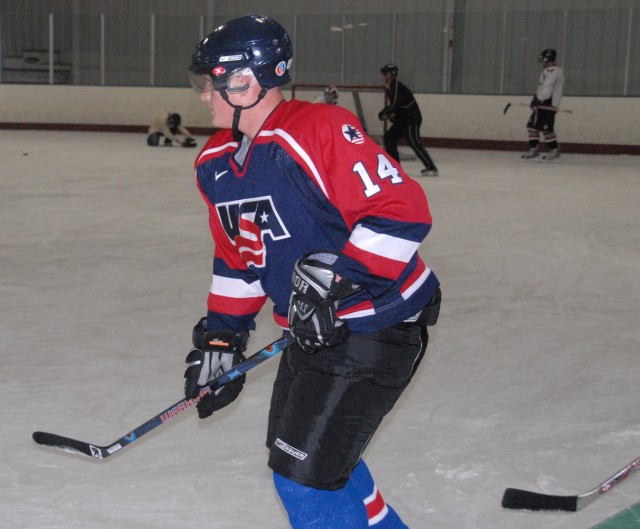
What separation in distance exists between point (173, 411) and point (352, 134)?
0.60 metres

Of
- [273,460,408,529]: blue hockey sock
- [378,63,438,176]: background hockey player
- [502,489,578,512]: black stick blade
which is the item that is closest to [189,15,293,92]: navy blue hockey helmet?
[273,460,408,529]: blue hockey sock

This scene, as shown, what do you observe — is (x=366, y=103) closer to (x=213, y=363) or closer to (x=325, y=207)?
(x=213, y=363)

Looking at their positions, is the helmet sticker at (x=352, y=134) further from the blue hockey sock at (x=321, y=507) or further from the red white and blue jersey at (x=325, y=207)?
the blue hockey sock at (x=321, y=507)

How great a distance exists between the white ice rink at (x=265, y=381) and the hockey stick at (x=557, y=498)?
0.07ft

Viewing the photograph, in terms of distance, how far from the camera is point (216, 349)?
170 centimetres

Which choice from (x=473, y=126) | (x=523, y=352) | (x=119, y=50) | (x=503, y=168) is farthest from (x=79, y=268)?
(x=119, y=50)

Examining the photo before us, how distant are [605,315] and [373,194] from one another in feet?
7.65

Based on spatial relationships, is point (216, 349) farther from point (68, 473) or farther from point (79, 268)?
point (79, 268)

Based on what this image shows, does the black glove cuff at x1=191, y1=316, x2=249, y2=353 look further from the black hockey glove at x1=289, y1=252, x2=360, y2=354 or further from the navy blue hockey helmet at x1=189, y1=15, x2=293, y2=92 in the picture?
the navy blue hockey helmet at x1=189, y1=15, x2=293, y2=92

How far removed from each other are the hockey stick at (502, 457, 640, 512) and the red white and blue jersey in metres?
0.55

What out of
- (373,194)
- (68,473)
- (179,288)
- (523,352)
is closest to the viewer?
(373,194)

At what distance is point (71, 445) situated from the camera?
1839mm

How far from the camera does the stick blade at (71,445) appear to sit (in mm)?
1795

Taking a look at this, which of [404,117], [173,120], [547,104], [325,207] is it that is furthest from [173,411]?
[173,120]
